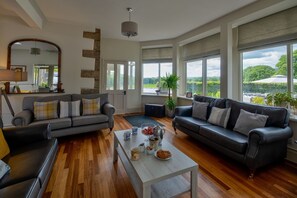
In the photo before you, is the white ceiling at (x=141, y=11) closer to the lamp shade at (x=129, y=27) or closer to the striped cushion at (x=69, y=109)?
the lamp shade at (x=129, y=27)

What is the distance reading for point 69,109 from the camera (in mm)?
3381

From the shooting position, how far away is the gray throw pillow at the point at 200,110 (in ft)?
11.0

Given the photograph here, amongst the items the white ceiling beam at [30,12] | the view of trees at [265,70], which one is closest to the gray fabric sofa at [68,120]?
the white ceiling beam at [30,12]

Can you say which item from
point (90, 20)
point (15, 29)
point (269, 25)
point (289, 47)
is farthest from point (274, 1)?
point (15, 29)

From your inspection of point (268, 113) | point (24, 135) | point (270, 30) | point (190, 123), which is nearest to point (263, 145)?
point (268, 113)

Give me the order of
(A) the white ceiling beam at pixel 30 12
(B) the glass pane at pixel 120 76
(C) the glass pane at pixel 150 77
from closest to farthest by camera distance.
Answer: (A) the white ceiling beam at pixel 30 12 < (B) the glass pane at pixel 120 76 < (C) the glass pane at pixel 150 77

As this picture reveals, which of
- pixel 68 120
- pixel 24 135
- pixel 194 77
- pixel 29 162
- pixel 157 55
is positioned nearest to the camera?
pixel 29 162

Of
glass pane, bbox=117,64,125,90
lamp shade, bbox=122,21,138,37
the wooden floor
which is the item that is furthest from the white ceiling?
the wooden floor

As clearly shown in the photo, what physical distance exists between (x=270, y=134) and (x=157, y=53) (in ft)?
15.2

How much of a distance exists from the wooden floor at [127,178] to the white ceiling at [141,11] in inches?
112

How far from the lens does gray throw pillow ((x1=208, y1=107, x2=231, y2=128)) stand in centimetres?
284

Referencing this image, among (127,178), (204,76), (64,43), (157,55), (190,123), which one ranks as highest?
(157,55)

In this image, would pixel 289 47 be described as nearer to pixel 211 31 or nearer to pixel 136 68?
pixel 211 31

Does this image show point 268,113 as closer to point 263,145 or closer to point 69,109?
point 263,145
